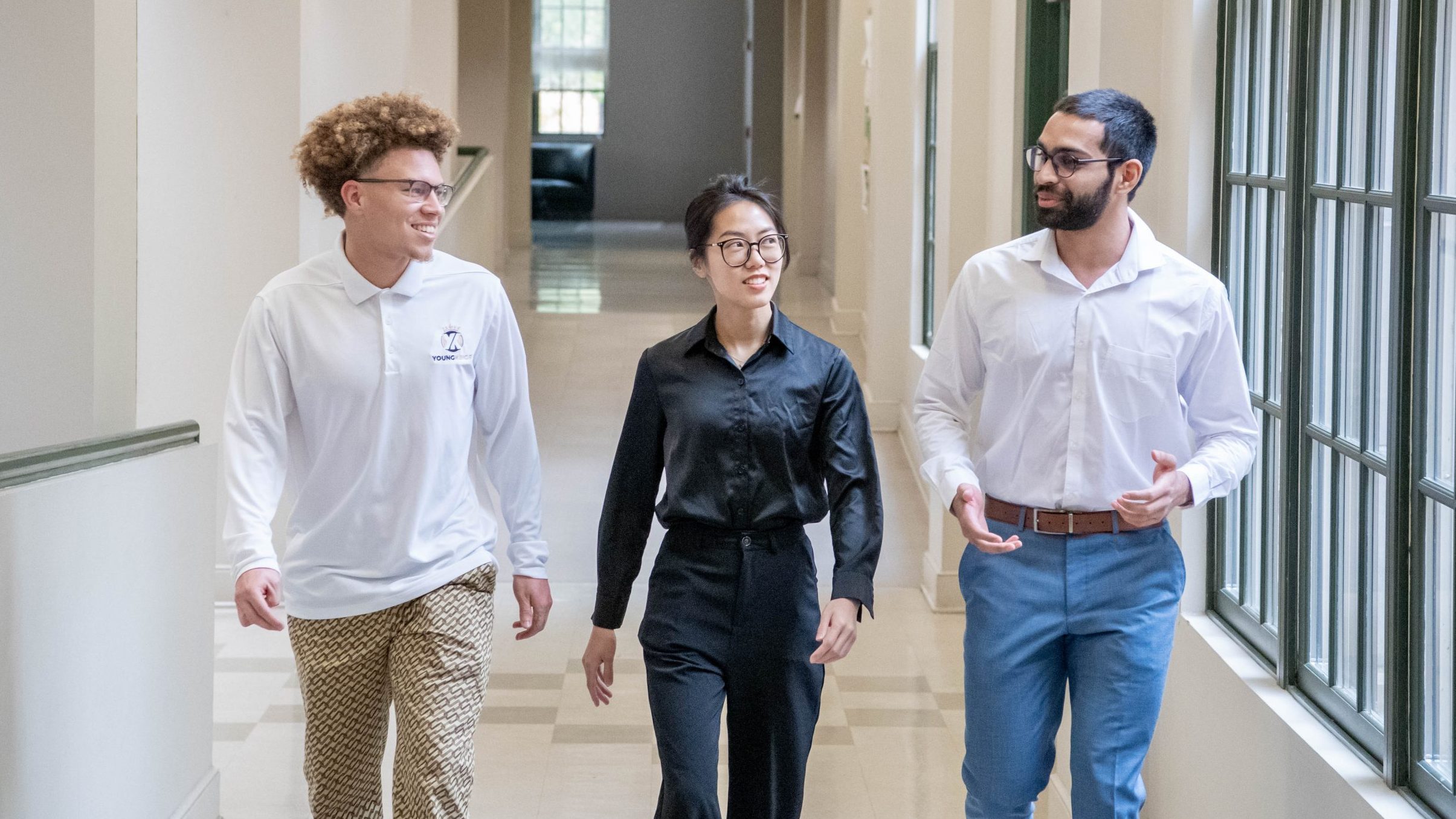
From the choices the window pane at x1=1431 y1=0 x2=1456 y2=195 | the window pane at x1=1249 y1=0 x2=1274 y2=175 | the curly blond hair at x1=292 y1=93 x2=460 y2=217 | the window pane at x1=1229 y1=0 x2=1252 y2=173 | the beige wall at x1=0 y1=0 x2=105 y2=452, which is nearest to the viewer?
the window pane at x1=1431 y1=0 x2=1456 y2=195

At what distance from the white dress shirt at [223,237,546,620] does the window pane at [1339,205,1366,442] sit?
164 centimetres

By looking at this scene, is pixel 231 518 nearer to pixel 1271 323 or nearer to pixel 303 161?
pixel 303 161

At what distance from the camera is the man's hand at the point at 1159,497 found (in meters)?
2.69

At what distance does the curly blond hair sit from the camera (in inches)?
118

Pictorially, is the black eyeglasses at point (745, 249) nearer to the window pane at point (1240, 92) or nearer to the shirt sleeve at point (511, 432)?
the shirt sleeve at point (511, 432)

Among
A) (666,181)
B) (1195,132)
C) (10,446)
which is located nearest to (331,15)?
(10,446)

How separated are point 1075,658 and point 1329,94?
1.18m

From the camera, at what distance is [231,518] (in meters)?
2.94

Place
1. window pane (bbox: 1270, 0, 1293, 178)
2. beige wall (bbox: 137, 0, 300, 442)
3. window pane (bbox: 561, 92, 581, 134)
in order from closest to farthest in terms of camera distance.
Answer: window pane (bbox: 1270, 0, 1293, 178), beige wall (bbox: 137, 0, 300, 442), window pane (bbox: 561, 92, 581, 134)

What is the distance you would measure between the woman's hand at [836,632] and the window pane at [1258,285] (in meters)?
1.23

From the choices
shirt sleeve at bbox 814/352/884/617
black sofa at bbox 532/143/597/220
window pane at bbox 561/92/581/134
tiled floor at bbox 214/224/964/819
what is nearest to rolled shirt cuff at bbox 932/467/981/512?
shirt sleeve at bbox 814/352/884/617

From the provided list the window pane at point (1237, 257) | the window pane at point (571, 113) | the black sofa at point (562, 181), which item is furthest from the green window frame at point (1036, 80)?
the window pane at point (571, 113)

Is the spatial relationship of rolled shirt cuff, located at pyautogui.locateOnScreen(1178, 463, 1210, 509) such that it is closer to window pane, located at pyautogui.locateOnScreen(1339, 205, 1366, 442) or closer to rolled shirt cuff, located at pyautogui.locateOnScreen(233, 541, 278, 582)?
window pane, located at pyautogui.locateOnScreen(1339, 205, 1366, 442)

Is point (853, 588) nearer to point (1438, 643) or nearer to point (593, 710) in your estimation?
point (1438, 643)
